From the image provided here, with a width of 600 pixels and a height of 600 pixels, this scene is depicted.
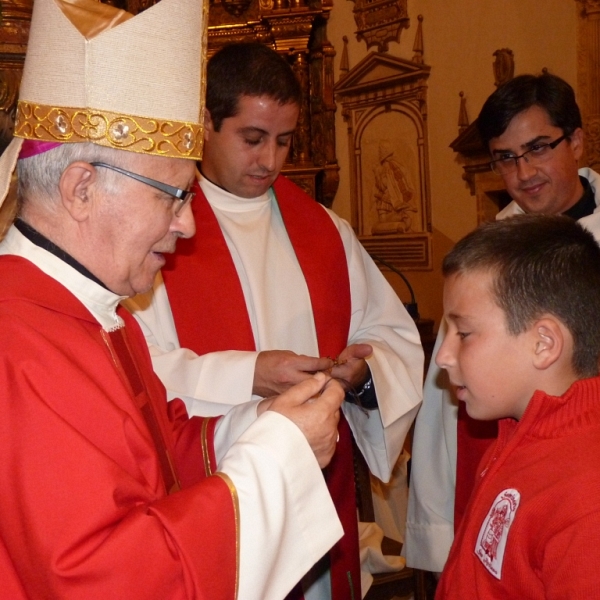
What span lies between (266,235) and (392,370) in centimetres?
71

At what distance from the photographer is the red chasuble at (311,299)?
279cm

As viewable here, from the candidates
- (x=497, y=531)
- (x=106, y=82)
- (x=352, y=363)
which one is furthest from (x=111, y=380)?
(x=352, y=363)

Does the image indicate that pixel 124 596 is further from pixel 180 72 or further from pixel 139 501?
pixel 180 72

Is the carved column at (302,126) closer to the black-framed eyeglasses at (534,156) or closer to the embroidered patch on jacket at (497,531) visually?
the black-framed eyeglasses at (534,156)

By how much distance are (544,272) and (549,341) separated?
0.17 meters

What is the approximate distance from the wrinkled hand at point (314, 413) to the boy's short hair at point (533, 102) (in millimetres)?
1616

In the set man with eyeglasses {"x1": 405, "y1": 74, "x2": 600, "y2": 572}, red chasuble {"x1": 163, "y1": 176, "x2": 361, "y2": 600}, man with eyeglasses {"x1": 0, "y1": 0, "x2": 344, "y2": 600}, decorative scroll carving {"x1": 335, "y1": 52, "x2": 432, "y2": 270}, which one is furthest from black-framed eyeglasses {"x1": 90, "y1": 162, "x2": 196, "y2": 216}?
decorative scroll carving {"x1": 335, "y1": 52, "x2": 432, "y2": 270}

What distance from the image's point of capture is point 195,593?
4.42ft

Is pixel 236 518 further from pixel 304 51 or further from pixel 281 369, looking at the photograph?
pixel 304 51

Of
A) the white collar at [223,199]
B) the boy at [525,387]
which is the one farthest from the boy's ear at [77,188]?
the white collar at [223,199]

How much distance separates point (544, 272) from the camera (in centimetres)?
184

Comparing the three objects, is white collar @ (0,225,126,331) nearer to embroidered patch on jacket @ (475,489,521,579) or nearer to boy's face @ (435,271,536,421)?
boy's face @ (435,271,536,421)

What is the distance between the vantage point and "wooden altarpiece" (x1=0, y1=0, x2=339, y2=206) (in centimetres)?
875

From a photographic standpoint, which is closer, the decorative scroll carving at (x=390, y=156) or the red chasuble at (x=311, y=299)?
the red chasuble at (x=311, y=299)
